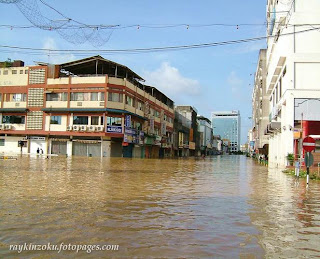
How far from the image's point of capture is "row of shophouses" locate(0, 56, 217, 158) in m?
52.2

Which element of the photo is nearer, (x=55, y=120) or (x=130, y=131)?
(x=55, y=120)

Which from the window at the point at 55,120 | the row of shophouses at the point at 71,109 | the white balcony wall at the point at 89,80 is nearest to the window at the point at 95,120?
the row of shophouses at the point at 71,109

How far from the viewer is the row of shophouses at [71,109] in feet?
171

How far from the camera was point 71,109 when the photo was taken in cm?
5259

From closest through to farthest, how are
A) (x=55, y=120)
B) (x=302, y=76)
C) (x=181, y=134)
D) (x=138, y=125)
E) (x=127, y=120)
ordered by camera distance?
1. (x=302, y=76)
2. (x=127, y=120)
3. (x=55, y=120)
4. (x=138, y=125)
5. (x=181, y=134)

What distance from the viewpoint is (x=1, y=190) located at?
11.8 m

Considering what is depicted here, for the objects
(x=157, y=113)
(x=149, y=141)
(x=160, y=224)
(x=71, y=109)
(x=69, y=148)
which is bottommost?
(x=160, y=224)

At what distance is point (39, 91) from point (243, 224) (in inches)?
2079

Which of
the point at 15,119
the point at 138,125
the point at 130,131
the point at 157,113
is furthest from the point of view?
the point at 157,113

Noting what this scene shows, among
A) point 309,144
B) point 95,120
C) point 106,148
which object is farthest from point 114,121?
point 309,144

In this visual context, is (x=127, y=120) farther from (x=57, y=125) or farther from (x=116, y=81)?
(x=57, y=125)

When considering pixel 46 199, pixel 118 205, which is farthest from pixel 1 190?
pixel 118 205

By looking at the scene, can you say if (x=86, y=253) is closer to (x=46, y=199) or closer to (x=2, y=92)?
(x=46, y=199)

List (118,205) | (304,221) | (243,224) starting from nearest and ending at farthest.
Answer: (243,224), (304,221), (118,205)
